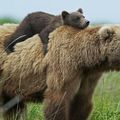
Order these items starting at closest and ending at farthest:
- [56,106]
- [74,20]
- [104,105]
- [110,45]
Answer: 1. [56,106]
2. [110,45]
3. [74,20]
4. [104,105]

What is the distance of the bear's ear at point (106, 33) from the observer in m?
9.12

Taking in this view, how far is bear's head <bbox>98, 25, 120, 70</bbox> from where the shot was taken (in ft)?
30.0

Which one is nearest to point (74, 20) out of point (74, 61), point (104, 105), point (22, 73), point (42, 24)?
point (42, 24)

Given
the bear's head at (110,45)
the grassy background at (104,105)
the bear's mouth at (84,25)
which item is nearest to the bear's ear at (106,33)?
the bear's head at (110,45)

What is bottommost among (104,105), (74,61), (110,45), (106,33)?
(104,105)

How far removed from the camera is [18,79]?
9.71m

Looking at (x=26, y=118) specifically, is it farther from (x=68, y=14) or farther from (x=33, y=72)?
(x=68, y=14)

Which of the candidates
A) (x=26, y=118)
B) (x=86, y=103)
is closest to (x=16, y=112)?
(x=26, y=118)

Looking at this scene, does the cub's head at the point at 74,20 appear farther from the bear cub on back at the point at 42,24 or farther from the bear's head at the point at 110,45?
the bear's head at the point at 110,45

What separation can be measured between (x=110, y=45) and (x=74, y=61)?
56cm

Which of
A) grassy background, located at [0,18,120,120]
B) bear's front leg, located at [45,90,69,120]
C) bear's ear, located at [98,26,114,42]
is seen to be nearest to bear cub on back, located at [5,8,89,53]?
bear's ear, located at [98,26,114,42]

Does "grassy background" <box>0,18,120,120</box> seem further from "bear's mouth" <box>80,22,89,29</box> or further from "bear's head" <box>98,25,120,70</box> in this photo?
"bear's mouth" <box>80,22,89,29</box>

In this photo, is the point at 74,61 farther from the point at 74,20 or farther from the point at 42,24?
the point at 42,24

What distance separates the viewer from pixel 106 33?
9109 millimetres
